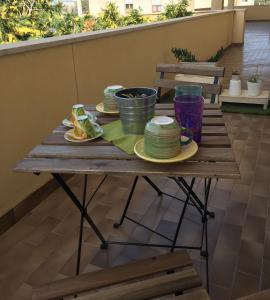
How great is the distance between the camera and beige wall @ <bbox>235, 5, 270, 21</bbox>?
16.3 meters

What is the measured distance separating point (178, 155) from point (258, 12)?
59.8ft

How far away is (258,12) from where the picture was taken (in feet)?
54.1

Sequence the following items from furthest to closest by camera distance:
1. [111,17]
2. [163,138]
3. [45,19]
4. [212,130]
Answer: [111,17] → [45,19] → [212,130] → [163,138]

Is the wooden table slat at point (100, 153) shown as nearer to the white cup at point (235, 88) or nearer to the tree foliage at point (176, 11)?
the white cup at point (235, 88)

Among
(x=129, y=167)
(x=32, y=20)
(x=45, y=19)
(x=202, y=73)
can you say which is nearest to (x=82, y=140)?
(x=129, y=167)

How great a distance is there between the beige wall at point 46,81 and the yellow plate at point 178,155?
1105mm

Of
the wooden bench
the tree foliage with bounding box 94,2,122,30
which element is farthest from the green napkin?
the tree foliage with bounding box 94,2,122,30

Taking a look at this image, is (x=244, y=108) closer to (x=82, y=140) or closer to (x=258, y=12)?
(x=82, y=140)

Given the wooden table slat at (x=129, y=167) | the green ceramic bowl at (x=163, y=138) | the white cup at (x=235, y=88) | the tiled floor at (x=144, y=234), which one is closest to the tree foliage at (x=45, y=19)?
the white cup at (x=235, y=88)

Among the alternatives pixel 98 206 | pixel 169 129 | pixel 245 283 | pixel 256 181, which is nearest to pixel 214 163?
pixel 169 129

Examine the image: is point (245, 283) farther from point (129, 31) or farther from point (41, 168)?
point (129, 31)

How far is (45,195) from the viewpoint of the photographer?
2.24 m

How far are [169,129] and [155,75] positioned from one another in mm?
3260

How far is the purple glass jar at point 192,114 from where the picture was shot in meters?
1.11
